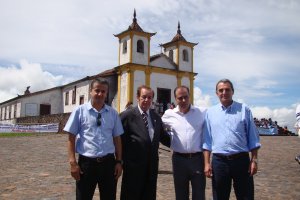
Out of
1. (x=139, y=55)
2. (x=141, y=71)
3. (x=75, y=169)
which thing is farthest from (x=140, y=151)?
(x=139, y=55)

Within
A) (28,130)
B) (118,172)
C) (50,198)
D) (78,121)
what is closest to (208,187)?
(50,198)

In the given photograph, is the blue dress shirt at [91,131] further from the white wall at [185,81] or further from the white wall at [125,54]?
the white wall at [185,81]

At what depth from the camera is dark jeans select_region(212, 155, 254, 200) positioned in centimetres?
405

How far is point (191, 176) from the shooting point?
441 cm

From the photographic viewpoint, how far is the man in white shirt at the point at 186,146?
14.4 feet

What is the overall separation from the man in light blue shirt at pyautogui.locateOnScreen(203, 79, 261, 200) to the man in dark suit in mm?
695

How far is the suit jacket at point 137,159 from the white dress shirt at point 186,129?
0.89ft

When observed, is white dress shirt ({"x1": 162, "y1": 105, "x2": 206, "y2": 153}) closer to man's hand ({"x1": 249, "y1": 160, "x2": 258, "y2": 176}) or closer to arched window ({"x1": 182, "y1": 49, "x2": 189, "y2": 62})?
man's hand ({"x1": 249, "y1": 160, "x2": 258, "y2": 176})

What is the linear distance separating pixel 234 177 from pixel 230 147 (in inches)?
14.3

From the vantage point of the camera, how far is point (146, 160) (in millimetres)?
4340

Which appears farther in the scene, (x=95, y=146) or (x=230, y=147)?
(x=230, y=147)

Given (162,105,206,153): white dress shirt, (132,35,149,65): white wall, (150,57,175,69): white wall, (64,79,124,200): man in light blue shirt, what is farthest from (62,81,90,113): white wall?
(64,79,124,200): man in light blue shirt

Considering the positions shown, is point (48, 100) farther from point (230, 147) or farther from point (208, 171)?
point (230, 147)

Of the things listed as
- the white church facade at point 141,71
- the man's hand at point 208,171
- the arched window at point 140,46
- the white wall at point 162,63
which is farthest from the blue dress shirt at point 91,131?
the white wall at point 162,63
